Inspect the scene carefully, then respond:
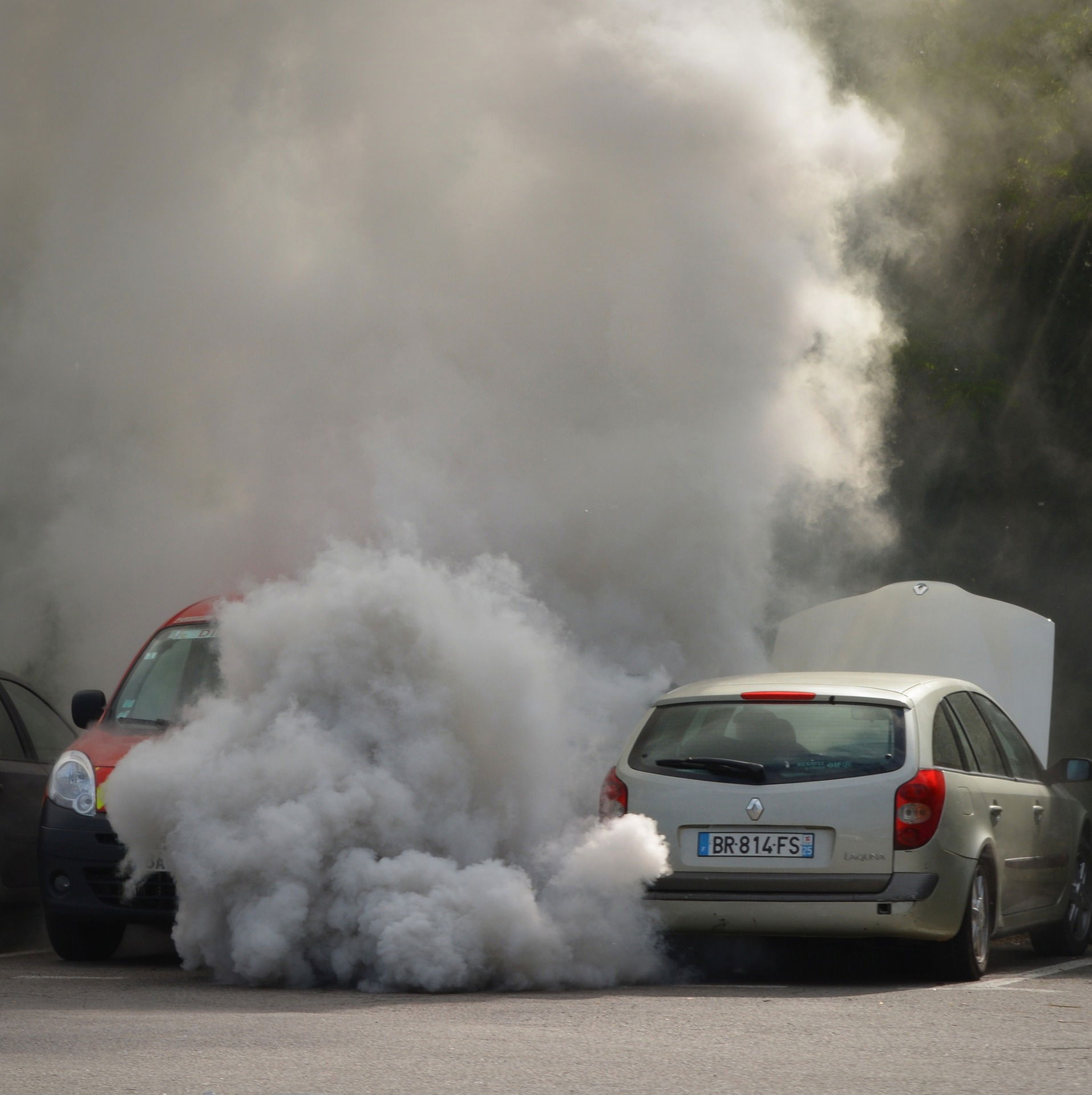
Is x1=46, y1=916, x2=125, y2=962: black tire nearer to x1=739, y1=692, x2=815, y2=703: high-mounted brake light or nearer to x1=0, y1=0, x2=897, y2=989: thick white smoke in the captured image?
x1=0, y1=0, x2=897, y2=989: thick white smoke

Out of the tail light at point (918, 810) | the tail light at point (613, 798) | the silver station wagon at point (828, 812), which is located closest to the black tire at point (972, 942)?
the silver station wagon at point (828, 812)

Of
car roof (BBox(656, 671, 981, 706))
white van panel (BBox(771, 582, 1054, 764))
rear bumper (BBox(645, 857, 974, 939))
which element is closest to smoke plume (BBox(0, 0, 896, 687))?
white van panel (BBox(771, 582, 1054, 764))

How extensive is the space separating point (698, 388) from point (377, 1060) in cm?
632

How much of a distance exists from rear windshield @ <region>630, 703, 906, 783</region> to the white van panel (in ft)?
12.6

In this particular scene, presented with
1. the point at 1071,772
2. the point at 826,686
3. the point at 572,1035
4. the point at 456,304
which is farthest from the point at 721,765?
the point at 456,304

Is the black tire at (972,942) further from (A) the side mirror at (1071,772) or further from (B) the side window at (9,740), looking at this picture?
(B) the side window at (9,740)

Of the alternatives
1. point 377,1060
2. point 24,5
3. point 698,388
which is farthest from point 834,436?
point 377,1060

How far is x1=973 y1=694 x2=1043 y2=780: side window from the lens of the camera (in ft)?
29.5

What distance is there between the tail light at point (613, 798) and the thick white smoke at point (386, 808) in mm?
136

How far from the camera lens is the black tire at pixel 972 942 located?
302 inches

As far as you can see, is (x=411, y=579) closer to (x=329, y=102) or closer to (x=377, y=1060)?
(x=377, y=1060)

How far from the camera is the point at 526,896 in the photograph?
7551mm

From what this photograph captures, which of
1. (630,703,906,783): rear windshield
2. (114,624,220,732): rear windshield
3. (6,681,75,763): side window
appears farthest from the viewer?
(6,681,75,763): side window

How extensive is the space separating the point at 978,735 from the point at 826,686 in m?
0.98
